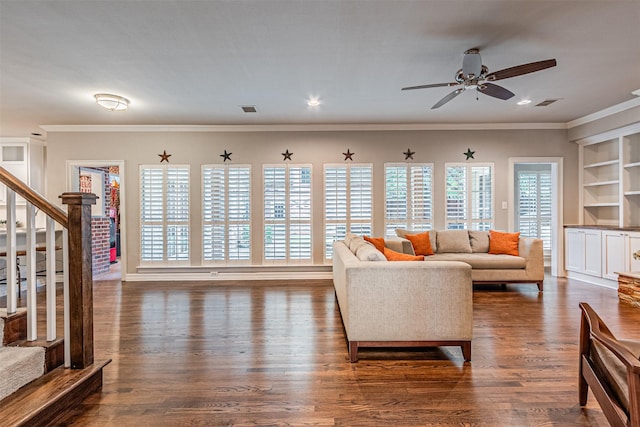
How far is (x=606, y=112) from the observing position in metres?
5.20

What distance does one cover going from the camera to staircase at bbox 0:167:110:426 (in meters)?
1.98

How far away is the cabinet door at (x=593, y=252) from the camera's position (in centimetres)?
529

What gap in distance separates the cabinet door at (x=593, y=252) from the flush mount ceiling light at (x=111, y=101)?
717cm

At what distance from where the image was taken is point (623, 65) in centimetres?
358

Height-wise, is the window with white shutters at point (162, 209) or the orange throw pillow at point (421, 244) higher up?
the window with white shutters at point (162, 209)

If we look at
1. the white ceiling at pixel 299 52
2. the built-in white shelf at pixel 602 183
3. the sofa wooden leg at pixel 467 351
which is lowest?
the sofa wooden leg at pixel 467 351

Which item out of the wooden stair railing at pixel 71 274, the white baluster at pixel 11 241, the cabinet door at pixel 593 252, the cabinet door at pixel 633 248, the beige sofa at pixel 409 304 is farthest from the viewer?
the cabinet door at pixel 593 252

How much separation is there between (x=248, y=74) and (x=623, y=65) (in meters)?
3.97

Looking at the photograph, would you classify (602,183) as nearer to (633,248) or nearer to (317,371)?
(633,248)

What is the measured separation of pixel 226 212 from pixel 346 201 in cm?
212

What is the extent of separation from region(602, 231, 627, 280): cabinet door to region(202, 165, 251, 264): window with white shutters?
18.5 feet

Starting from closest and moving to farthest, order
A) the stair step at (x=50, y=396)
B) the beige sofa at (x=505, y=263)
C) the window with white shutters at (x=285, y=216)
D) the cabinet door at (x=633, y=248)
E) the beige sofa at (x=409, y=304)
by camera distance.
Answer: the stair step at (x=50, y=396) < the beige sofa at (x=409, y=304) < the cabinet door at (x=633, y=248) < the beige sofa at (x=505, y=263) < the window with white shutters at (x=285, y=216)

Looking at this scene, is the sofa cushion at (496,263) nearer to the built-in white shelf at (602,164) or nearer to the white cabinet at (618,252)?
the white cabinet at (618,252)

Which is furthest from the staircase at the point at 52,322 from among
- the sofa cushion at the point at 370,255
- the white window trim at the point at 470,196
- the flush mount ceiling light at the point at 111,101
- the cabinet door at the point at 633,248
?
the cabinet door at the point at 633,248
